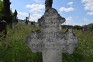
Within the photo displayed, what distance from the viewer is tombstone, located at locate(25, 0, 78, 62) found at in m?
9.19

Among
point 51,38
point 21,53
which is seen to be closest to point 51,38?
point 51,38

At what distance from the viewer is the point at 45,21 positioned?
917 centimetres

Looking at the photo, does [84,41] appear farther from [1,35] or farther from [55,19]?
[55,19]

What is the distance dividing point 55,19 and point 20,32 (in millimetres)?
5790

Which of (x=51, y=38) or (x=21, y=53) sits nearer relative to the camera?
(x=51, y=38)

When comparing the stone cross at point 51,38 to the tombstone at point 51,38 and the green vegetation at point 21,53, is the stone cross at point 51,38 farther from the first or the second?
the green vegetation at point 21,53

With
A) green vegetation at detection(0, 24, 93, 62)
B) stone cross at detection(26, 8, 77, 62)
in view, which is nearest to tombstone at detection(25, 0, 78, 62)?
stone cross at detection(26, 8, 77, 62)

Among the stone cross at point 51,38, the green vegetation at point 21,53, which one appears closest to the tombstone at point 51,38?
the stone cross at point 51,38

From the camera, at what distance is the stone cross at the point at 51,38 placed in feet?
30.1

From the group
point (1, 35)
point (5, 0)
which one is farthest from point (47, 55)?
point (5, 0)

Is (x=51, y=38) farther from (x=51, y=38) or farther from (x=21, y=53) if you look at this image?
(x=21, y=53)

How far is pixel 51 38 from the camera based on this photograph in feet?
30.3

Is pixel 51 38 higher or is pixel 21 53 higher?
pixel 51 38

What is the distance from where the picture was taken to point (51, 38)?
923cm
